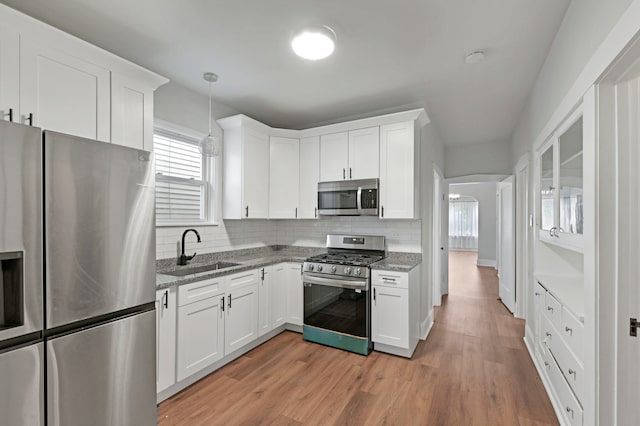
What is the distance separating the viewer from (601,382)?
4.63 feet

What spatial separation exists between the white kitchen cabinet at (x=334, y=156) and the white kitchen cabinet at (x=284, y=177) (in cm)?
38

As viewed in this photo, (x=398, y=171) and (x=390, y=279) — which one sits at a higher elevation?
(x=398, y=171)

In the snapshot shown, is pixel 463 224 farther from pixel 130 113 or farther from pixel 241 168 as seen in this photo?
pixel 130 113

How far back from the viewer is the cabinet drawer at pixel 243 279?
2.88 metres

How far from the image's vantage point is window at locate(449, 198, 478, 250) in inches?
476

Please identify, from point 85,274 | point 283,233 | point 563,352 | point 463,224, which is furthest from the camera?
point 463,224

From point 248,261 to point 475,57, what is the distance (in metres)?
2.96

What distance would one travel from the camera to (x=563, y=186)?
213 cm

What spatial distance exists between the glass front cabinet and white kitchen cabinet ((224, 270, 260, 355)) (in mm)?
2696

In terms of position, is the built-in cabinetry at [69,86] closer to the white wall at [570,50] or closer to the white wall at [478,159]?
the white wall at [570,50]

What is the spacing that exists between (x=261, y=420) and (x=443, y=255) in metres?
4.41

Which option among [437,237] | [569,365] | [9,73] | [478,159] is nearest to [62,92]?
[9,73]

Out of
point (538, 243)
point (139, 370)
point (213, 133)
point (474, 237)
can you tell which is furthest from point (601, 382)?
point (474, 237)

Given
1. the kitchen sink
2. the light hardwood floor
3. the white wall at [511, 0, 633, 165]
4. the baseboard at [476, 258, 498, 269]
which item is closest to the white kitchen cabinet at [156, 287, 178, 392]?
the light hardwood floor
